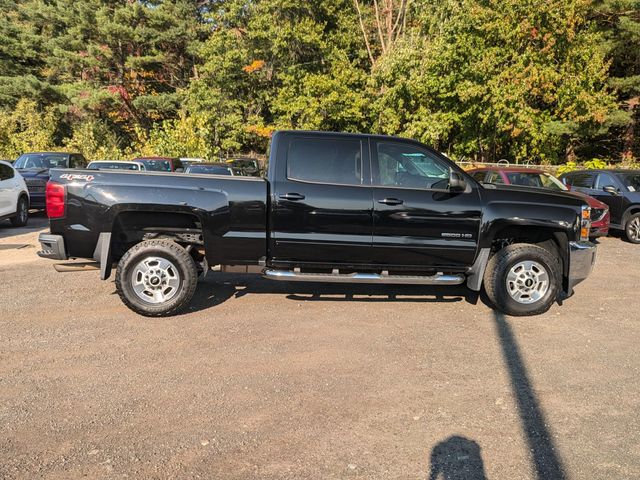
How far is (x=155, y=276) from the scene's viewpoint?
17.9ft

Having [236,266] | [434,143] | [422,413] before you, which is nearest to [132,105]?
[434,143]

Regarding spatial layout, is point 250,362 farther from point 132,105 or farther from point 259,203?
point 132,105

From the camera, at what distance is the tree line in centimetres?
2273

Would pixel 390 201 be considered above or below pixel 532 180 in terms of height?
below

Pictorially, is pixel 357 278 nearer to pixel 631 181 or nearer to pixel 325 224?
pixel 325 224

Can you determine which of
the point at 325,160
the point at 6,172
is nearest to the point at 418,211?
the point at 325,160

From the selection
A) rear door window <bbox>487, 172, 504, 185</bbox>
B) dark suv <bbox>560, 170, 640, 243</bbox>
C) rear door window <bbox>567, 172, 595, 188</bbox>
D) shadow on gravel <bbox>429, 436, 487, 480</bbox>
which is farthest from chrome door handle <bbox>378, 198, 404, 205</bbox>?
rear door window <bbox>567, 172, 595, 188</bbox>

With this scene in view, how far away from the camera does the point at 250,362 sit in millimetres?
4387

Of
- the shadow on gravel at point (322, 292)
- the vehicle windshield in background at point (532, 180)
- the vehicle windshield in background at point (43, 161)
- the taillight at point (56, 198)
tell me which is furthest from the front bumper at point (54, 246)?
the vehicle windshield in background at point (43, 161)

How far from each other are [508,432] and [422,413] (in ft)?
1.93

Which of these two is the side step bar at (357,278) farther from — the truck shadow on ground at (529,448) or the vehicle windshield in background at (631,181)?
the vehicle windshield in background at (631,181)

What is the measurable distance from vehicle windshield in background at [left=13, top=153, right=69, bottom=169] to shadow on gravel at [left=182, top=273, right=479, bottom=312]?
1025 centimetres

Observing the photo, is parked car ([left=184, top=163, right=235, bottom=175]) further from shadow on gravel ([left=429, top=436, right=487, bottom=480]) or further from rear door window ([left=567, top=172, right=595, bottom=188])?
shadow on gravel ([left=429, top=436, right=487, bottom=480])

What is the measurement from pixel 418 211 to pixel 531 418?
2.63 meters
